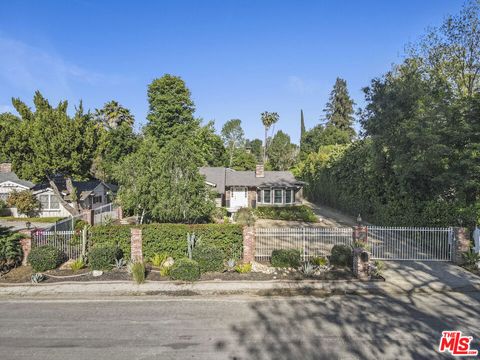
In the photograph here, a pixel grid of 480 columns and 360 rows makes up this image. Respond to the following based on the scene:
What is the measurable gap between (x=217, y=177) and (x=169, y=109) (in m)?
13.4

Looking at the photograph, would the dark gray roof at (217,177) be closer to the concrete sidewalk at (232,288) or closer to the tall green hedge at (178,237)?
the tall green hedge at (178,237)

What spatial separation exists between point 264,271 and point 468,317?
25.3 ft

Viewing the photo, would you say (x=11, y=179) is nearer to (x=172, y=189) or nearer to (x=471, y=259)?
(x=172, y=189)

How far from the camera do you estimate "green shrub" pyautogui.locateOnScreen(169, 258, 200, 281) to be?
559 inches

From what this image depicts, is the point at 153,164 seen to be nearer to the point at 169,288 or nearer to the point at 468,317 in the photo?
the point at 169,288

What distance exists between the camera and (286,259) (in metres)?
15.5

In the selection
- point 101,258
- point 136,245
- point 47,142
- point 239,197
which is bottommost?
point 101,258

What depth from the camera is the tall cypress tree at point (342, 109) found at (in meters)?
74.2

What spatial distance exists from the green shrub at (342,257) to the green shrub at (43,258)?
13.2 meters

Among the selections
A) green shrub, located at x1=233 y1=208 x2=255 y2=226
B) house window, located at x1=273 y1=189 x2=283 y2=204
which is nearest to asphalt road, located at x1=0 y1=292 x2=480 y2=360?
green shrub, located at x1=233 y1=208 x2=255 y2=226

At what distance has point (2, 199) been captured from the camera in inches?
1344

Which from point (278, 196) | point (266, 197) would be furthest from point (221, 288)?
point (278, 196)

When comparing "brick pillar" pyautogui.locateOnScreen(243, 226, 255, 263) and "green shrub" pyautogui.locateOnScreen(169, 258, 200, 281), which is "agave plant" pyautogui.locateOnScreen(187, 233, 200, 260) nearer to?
"green shrub" pyautogui.locateOnScreen(169, 258, 200, 281)

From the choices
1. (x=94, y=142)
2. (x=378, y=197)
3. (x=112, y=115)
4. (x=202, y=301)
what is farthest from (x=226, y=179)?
(x=202, y=301)
